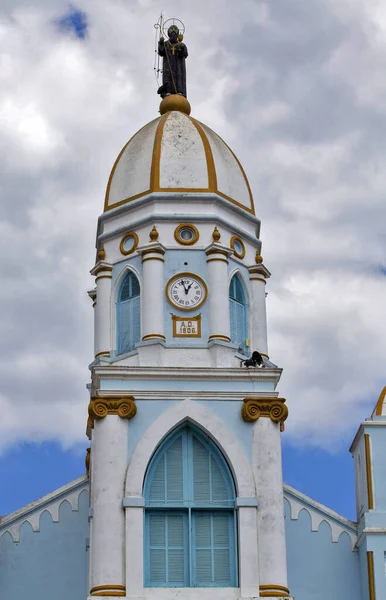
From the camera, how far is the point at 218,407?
28.4m

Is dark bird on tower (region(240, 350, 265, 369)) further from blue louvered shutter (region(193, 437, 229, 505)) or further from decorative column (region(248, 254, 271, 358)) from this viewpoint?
blue louvered shutter (region(193, 437, 229, 505))

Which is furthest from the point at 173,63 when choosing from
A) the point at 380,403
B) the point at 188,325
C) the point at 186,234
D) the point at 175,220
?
the point at 380,403

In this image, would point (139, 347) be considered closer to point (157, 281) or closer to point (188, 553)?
point (157, 281)

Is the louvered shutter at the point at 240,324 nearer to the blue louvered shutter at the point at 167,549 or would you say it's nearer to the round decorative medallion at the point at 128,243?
the round decorative medallion at the point at 128,243

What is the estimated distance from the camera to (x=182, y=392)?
2845 centimetres

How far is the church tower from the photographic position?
89.6ft

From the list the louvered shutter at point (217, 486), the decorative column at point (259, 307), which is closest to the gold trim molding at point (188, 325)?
the decorative column at point (259, 307)

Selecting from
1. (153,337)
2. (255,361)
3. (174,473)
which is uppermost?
(153,337)

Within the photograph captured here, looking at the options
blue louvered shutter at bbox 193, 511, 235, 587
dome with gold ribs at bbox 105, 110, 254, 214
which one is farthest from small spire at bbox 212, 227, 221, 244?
blue louvered shutter at bbox 193, 511, 235, 587

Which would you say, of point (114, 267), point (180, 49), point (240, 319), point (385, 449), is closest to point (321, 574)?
point (385, 449)

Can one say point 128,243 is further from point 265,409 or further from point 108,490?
point 108,490

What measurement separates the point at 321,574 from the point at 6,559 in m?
6.22

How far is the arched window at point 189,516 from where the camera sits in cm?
2736

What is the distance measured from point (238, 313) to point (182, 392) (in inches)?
105
